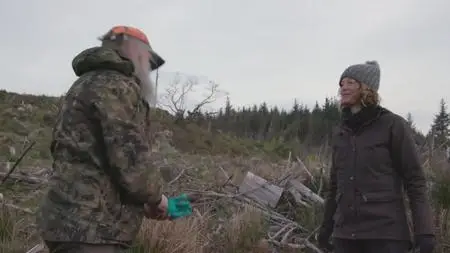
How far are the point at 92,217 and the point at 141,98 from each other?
655 mm

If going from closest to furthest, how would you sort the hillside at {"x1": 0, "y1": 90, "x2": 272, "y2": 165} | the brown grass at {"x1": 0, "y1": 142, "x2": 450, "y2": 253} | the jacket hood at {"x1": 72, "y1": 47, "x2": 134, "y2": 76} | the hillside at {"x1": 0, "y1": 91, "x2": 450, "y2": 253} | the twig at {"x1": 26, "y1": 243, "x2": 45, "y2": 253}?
the jacket hood at {"x1": 72, "y1": 47, "x2": 134, "y2": 76} → the twig at {"x1": 26, "y1": 243, "x2": 45, "y2": 253} → the brown grass at {"x1": 0, "y1": 142, "x2": 450, "y2": 253} → the hillside at {"x1": 0, "y1": 91, "x2": 450, "y2": 253} → the hillside at {"x1": 0, "y1": 90, "x2": 272, "y2": 165}

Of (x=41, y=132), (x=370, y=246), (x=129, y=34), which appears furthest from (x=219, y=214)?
(x=41, y=132)

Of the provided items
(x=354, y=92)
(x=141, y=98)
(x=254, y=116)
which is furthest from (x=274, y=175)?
(x=254, y=116)

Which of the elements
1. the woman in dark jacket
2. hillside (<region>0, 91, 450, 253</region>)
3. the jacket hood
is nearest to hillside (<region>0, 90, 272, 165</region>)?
hillside (<region>0, 91, 450, 253</region>)

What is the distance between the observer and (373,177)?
11.5ft

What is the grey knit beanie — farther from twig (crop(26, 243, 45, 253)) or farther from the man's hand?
twig (crop(26, 243, 45, 253))

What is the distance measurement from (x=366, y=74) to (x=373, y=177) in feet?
2.25

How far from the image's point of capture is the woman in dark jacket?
3.41 meters

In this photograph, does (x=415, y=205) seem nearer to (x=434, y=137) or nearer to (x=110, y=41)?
(x=110, y=41)

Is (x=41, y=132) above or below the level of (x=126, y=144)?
above

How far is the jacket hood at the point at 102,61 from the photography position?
2.75m

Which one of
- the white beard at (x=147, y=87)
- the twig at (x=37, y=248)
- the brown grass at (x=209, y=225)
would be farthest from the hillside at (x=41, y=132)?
the white beard at (x=147, y=87)

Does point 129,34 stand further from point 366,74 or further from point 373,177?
point 373,177

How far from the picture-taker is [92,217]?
8.59 feet
